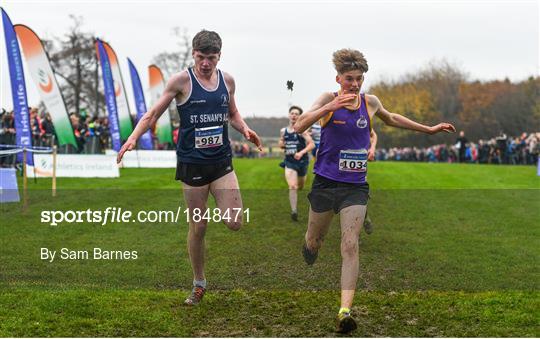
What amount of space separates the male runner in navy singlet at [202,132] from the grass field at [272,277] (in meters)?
0.88

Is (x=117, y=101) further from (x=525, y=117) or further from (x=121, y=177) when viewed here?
(x=525, y=117)

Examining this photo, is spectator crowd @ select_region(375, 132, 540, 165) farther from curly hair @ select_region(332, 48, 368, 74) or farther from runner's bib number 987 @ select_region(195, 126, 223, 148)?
runner's bib number 987 @ select_region(195, 126, 223, 148)

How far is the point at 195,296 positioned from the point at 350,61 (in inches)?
109

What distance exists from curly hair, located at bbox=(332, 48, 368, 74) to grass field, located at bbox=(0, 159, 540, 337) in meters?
2.27

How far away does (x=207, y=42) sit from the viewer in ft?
21.9

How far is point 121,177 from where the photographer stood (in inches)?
968

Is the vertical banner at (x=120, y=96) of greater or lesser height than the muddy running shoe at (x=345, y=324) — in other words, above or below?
above

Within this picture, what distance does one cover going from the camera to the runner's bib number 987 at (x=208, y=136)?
272 inches

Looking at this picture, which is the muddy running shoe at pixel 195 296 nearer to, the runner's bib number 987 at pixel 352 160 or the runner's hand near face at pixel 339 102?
the runner's bib number 987 at pixel 352 160

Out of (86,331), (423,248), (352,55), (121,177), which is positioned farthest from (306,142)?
(121,177)

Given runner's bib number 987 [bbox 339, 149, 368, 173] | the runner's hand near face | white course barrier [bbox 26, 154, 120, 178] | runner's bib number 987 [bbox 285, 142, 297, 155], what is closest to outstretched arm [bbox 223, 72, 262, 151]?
runner's bib number 987 [bbox 339, 149, 368, 173]

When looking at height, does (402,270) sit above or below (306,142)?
below

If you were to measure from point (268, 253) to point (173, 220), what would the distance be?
4.47 m

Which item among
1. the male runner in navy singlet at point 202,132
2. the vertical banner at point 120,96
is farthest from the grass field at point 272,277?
the vertical banner at point 120,96
